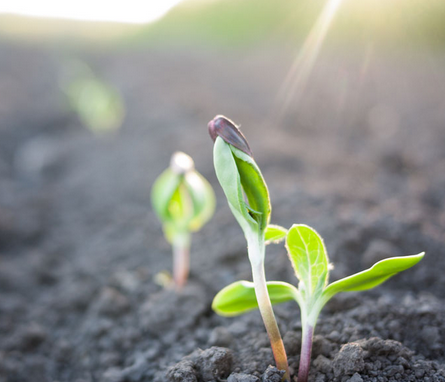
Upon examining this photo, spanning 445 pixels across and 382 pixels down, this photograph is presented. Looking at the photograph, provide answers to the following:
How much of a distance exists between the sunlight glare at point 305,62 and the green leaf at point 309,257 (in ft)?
15.9

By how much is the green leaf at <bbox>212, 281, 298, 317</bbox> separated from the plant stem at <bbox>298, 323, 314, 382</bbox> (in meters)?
0.11

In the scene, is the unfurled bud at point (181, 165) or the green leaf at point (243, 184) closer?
the green leaf at point (243, 184)

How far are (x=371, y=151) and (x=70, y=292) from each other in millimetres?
3313

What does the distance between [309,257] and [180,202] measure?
0.96 metres

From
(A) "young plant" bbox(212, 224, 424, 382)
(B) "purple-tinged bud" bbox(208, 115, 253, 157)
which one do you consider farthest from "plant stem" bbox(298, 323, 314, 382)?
(B) "purple-tinged bud" bbox(208, 115, 253, 157)

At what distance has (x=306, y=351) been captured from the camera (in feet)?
4.13

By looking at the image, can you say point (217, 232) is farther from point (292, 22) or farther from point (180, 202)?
point (292, 22)

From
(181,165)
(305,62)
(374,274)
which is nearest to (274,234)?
(374,274)

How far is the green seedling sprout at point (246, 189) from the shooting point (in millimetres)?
1122

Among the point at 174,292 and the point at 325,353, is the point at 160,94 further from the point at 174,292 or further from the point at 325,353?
the point at 325,353

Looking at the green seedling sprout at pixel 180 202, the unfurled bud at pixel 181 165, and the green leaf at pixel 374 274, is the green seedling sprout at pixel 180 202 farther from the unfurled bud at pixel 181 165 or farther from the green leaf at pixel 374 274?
the green leaf at pixel 374 274

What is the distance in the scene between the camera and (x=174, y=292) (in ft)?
6.90

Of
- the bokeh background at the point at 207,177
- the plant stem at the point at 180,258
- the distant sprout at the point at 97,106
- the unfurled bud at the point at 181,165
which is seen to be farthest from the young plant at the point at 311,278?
the distant sprout at the point at 97,106

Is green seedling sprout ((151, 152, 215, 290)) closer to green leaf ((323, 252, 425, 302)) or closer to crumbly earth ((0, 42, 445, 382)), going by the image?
crumbly earth ((0, 42, 445, 382))
